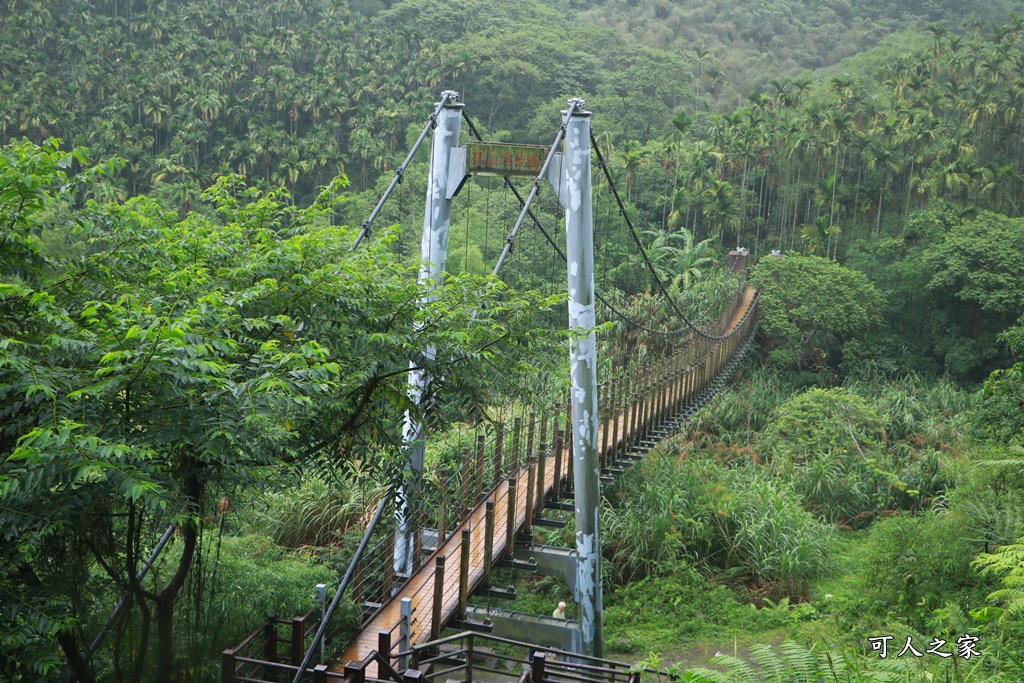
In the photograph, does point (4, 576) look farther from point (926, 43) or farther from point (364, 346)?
point (926, 43)

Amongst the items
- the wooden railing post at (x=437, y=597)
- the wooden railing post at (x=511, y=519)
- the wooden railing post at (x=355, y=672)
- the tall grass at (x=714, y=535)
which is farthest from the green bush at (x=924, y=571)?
the wooden railing post at (x=355, y=672)

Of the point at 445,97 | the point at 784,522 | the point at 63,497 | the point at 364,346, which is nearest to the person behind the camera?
the point at 63,497

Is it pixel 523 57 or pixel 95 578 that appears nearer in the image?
pixel 95 578

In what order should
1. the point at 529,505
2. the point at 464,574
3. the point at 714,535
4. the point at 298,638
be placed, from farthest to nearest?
the point at 714,535 < the point at 529,505 < the point at 464,574 < the point at 298,638

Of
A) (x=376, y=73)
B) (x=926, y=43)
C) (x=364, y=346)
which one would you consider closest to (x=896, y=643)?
(x=364, y=346)

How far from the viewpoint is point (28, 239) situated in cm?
338

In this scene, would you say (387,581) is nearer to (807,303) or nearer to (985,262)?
(807,303)

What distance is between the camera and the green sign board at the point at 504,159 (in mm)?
6309

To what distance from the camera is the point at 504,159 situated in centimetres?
635

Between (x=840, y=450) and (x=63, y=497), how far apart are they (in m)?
11.1

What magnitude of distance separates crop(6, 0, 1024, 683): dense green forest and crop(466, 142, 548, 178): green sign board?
129cm

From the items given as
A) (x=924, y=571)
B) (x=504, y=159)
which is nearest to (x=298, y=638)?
(x=504, y=159)

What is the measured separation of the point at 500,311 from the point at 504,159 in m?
2.26

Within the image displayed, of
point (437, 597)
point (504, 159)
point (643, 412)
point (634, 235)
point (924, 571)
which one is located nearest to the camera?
point (437, 597)
